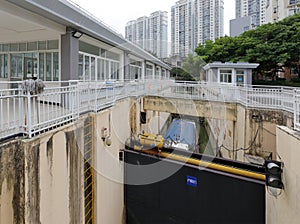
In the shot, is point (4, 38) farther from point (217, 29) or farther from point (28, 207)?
point (217, 29)

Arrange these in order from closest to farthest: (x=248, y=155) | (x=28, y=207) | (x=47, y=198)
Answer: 1. (x=28, y=207)
2. (x=47, y=198)
3. (x=248, y=155)

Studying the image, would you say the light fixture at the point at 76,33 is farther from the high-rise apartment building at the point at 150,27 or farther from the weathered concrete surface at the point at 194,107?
the high-rise apartment building at the point at 150,27

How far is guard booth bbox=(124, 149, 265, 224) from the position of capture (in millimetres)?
5727

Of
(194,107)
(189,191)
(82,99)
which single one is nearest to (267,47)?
(194,107)

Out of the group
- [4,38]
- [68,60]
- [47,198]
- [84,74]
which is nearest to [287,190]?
[47,198]

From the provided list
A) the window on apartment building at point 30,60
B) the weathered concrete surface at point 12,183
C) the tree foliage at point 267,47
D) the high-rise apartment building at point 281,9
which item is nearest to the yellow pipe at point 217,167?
the weathered concrete surface at point 12,183

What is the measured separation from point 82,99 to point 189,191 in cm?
418

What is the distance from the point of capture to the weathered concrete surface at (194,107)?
31.7ft

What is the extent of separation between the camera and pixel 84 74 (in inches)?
367

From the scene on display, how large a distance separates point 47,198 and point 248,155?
7.54 metres

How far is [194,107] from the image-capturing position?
10.4m

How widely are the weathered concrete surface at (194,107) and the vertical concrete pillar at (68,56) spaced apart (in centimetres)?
484

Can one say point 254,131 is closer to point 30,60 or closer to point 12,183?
Answer: point 12,183

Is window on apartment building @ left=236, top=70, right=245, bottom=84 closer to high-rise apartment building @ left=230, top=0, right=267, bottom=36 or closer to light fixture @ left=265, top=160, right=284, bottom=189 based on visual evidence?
light fixture @ left=265, top=160, right=284, bottom=189
